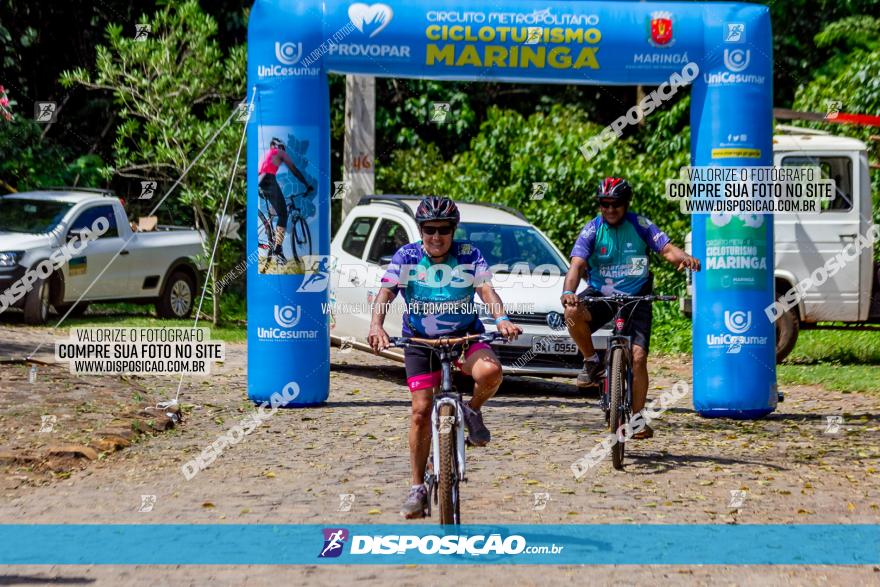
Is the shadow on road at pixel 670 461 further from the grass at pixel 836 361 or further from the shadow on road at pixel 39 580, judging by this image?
the grass at pixel 836 361

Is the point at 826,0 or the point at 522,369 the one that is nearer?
the point at 522,369

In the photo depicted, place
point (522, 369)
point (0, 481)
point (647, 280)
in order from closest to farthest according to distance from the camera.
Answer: point (0, 481), point (647, 280), point (522, 369)

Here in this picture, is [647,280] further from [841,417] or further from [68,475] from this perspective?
[68,475]

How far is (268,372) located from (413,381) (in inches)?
201

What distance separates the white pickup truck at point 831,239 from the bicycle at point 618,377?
7264 mm

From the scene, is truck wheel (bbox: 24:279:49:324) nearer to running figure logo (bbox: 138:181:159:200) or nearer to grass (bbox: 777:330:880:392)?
running figure logo (bbox: 138:181:159:200)

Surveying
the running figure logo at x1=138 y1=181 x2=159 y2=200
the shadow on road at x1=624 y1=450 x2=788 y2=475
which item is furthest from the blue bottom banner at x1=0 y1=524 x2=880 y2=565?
the running figure logo at x1=138 y1=181 x2=159 y2=200

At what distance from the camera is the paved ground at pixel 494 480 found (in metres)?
6.91

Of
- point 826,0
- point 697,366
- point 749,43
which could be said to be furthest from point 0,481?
point 826,0

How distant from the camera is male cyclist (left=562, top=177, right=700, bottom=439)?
10266 millimetres

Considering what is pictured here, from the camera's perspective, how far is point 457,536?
744cm

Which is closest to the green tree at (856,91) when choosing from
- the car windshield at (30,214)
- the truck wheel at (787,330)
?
the truck wheel at (787,330)

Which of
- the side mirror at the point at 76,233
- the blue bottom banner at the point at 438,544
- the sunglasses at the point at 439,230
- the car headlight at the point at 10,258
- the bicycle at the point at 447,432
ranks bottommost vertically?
the blue bottom banner at the point at 438,544

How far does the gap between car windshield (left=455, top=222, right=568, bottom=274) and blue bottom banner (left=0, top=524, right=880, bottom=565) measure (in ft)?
23.7
